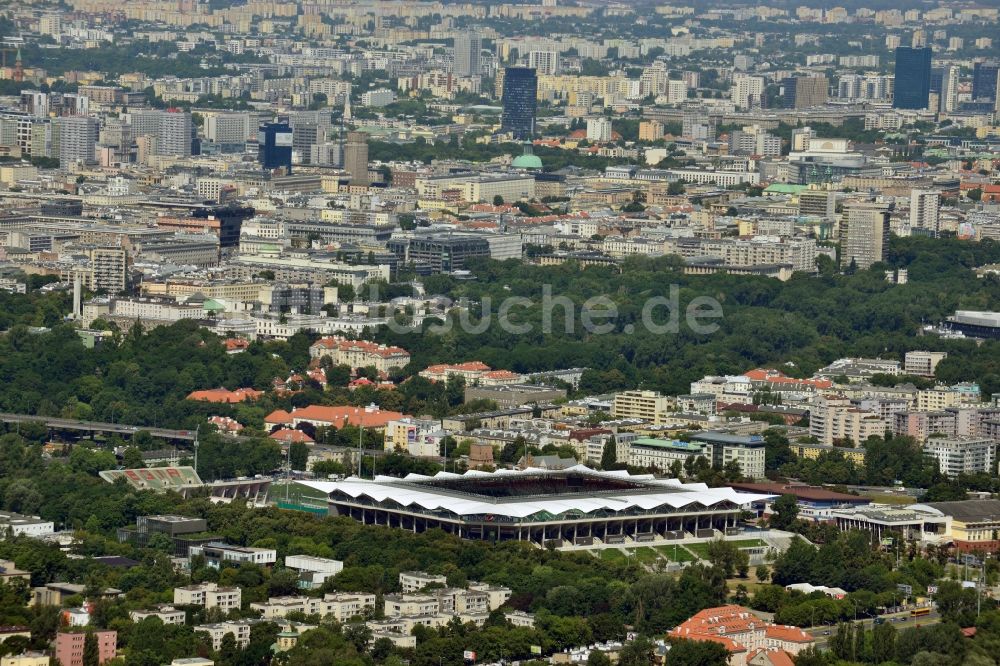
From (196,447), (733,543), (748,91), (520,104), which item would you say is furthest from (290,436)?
(748,91)

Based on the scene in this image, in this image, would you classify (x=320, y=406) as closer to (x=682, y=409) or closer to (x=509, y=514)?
(x=682, y=409)

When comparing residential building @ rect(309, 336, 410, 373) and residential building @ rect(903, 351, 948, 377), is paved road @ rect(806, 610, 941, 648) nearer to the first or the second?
residential building @ rect(309, 336, 410, 373)

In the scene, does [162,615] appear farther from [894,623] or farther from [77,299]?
[77,299]

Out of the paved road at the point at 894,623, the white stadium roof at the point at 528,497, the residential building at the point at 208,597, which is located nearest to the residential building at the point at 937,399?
the white stadium roof at the point at 528,497

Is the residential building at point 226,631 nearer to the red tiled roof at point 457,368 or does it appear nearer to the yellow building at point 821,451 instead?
the yellow building at point 821,451

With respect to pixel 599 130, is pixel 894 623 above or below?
below

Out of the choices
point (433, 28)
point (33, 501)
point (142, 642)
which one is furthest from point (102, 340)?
point (433, 28)

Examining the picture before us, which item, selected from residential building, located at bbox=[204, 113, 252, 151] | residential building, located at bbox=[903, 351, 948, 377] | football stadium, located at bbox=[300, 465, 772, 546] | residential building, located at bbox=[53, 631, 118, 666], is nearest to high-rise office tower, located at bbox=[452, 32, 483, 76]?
residential building, located at bbox=[204, 113, 252, 151]
